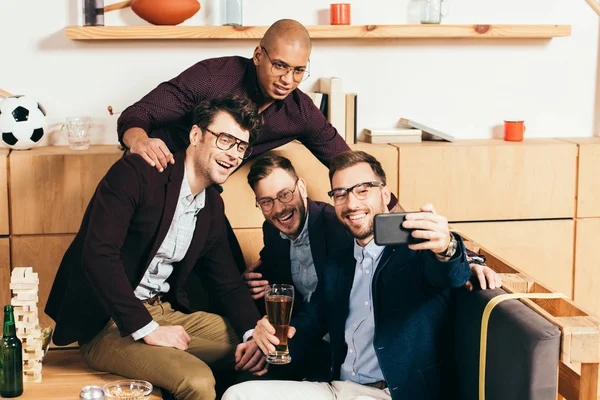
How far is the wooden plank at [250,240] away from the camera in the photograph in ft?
12.6

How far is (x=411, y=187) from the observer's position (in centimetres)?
391

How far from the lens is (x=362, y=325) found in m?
2.67

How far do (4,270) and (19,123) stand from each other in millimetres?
645

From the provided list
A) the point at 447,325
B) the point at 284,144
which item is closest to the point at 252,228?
the point at 284,144

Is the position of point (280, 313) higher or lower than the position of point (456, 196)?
lower

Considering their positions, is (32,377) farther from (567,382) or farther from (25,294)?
(567,382)

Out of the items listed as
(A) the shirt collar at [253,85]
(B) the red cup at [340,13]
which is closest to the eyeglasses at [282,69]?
(A) the shirt collar at [253,85]

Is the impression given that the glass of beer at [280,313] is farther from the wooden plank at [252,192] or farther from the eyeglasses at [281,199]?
the wooden plank at [252,192]

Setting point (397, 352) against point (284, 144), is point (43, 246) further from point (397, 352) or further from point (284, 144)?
point (397, 352)

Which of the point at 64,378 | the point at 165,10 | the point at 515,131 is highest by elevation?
the point at 165,10

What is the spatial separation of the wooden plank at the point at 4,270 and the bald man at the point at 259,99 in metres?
0.87

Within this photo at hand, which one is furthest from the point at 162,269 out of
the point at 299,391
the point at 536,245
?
the point at 536,245

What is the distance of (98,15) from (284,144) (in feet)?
3.39

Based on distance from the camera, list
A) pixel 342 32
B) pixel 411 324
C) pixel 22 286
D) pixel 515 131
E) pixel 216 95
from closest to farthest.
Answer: pixel 411 324 < pixel 22 286 < pixel 216 95 < pixel 342 32 < pixel 515 131
